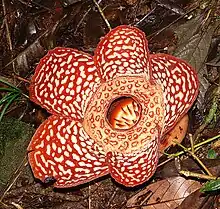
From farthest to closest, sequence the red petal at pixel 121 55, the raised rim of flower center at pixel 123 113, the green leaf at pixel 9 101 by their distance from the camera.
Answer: the green leaf at pixel 9 101
the raised rim of flower center at pixel 123 113
the red petal at pixel 121 55

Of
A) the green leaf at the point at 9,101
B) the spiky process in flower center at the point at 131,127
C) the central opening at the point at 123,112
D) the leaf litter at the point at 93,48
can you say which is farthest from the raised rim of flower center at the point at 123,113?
the green leaf at the point at 9,101

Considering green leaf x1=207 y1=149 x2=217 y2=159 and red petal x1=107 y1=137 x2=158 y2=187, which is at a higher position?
red petal x1=107 y1=137 x2=158 y2=187

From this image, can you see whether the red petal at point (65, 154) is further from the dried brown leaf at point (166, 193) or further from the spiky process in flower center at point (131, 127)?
the dried brown leaf at point (166, 193)

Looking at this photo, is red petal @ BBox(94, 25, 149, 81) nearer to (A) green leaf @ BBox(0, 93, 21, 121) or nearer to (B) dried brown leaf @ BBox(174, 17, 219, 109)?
(B) dried brown leaf @ BBox(174, 17, 219, 109)

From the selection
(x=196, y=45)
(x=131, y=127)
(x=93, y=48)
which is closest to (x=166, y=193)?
(x=131, y=127)

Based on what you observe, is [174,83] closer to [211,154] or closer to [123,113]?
[123,113]

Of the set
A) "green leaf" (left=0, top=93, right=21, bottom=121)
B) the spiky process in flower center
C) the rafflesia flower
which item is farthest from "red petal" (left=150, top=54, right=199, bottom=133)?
"green leaf" (left=0, top=93, right=21, bottom=121)

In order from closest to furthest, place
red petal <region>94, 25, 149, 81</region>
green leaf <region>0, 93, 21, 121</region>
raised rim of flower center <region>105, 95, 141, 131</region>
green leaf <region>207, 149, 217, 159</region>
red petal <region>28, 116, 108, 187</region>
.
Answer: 1. red petal <region>94, 25, 149, 81</region>
2. red petal <region>28, 116, 108, 187</region>
3. raised rim of flower center <region>105, 95, 141, 131</region>
4. green leaf <region>207, 149, 217, 159</region>
5. green leaf <region>0, 93, 21, 121</region>
